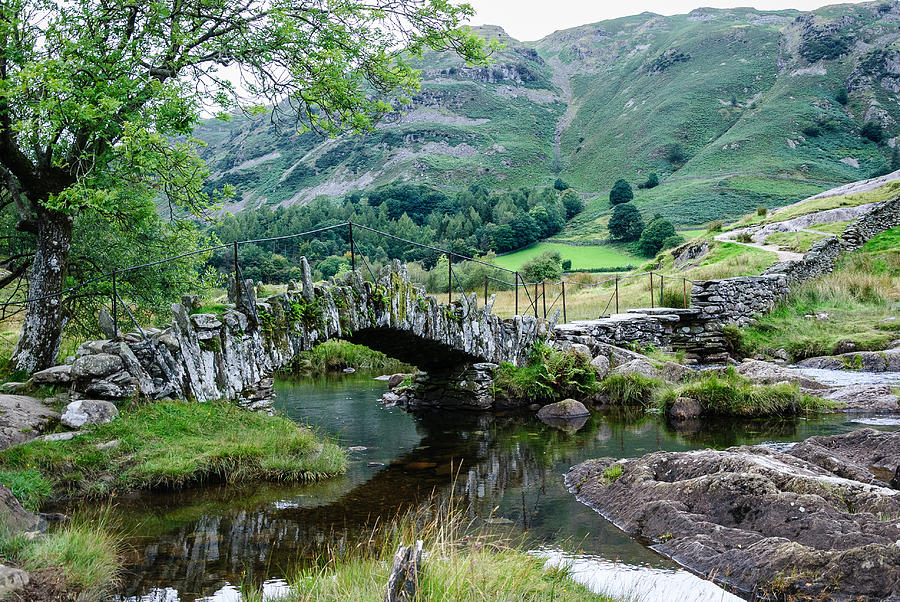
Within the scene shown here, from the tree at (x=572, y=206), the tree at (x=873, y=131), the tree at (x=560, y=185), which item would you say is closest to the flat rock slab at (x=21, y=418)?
the tree at (x=572, y=206)

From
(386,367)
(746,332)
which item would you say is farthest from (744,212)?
(386,367)

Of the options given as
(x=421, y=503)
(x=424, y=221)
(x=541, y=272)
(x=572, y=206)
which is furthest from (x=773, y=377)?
(x=424, y=221)

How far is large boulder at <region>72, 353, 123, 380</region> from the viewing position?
8805 millimetres

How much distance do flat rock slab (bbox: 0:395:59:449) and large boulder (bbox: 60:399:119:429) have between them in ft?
0.83

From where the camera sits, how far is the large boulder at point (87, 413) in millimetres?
8414

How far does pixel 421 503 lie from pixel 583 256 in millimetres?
53493

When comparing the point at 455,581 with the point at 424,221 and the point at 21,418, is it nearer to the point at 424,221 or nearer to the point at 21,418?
the point at 21,418

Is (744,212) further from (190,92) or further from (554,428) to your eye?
(190,92)

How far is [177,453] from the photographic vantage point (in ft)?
28.0

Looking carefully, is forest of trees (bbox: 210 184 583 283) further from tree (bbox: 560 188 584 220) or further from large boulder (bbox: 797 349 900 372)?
large boulder (bbox: 797 349 900 372)

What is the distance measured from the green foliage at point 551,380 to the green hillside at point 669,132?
194ft

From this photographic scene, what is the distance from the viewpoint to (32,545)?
5.13m

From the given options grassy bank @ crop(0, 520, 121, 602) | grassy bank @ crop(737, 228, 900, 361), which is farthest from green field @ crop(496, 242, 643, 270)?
grassy bank @ crop(0, 520, 121, 602)

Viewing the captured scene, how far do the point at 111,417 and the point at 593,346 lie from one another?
41.7 ft
